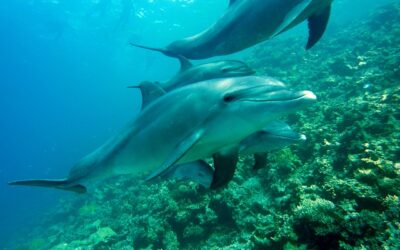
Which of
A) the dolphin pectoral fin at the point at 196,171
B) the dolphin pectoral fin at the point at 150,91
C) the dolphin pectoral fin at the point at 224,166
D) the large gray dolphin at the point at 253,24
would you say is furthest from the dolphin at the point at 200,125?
the large gray dolphin at the point at 253,24

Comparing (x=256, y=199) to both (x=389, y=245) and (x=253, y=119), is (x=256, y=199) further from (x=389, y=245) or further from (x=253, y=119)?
(x=253, y=119)

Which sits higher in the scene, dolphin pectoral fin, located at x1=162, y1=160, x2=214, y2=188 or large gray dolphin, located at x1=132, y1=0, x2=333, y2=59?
large gray dolphin, located at x1=132, y1=0, x2=333, y2=59

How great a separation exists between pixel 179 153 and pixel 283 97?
116cm

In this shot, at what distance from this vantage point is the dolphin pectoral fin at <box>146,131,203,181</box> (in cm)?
264

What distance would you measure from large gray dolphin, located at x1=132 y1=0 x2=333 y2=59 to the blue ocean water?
2904 centimetres

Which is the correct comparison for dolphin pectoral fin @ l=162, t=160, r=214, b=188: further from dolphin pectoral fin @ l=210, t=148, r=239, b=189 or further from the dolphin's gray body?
the dolphin's gray body

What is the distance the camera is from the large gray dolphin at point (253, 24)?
324 centimetres

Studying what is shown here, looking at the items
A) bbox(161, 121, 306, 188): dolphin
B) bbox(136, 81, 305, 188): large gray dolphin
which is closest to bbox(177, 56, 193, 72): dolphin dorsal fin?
bbox(136, 81, 305, 188): large gray dolphin

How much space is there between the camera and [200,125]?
9.65 ft

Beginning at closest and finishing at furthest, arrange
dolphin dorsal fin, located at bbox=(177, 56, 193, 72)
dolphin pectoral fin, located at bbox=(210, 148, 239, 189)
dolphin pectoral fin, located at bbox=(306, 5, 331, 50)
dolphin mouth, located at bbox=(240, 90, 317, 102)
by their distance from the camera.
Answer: dolphin mouth, located at bbox=(240, 90, 317, 102) < dolphin pectoral fin, located at bbox=(210, 148, 239, 189) < dolphin pectoral fin, located at bbox=(306, 5, 331, 50) < dolphin dorsal fin, located at bbox=(177, 56, 193, 72)

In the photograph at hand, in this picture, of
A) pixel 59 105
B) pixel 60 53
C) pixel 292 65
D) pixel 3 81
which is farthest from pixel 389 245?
pixel 59 105

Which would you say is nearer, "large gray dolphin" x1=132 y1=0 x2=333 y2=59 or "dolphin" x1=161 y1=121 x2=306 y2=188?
"large gray dolphin" x1=132 y1=0 x2=333 y2=59

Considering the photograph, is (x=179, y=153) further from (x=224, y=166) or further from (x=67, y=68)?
(x=67, y=68)

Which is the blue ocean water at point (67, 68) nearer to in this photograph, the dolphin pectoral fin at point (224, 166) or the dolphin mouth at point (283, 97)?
the dolphin pectoral fin at point (224, 166)
